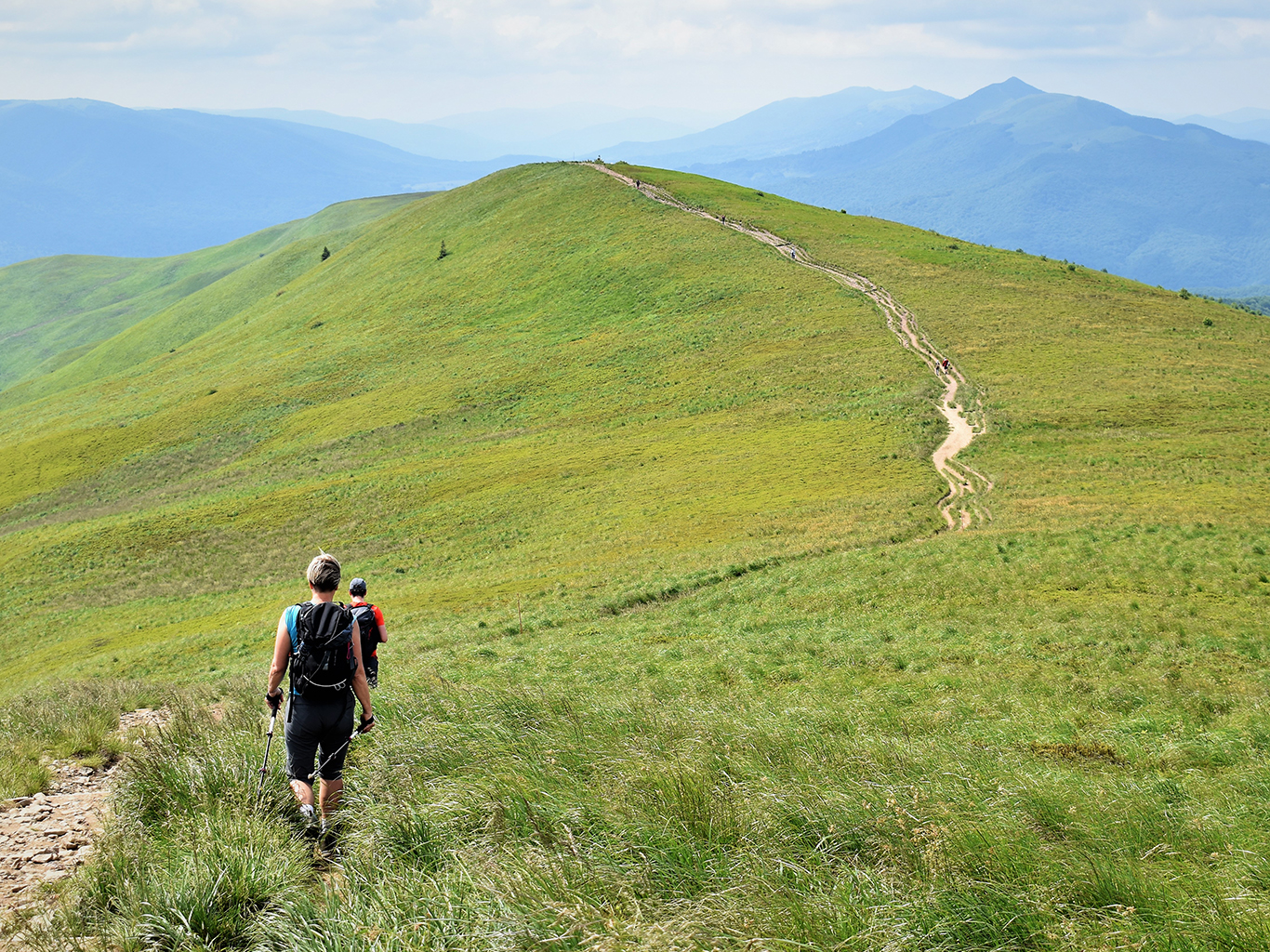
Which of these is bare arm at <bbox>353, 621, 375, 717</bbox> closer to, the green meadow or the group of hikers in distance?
the group of hikers in distance

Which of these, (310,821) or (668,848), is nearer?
(668,848)

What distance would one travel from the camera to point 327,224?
180m

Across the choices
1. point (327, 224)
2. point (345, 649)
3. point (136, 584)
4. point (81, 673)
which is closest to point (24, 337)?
point (327, 224)

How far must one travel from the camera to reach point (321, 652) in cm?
718

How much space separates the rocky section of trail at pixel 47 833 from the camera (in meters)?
6.58

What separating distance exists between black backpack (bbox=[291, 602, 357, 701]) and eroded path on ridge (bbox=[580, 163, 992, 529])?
25.1m

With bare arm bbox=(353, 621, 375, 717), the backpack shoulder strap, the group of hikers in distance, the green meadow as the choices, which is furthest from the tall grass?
the backpack shoulder strap

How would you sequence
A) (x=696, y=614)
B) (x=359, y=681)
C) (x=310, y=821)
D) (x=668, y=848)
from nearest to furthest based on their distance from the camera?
(x=668, y=848)
(x=310, y=821)
(x=359, y=681)
(x=696, y=614)

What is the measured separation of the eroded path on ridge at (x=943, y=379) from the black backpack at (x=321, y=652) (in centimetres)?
2505

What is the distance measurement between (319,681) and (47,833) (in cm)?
342

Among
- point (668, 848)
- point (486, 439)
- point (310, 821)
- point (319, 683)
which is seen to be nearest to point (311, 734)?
point (319, 683)

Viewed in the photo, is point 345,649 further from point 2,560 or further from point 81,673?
point 2,560

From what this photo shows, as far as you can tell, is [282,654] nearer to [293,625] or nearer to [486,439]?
[293,625]

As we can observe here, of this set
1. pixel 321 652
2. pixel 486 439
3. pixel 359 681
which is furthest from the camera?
pixel 486 439
